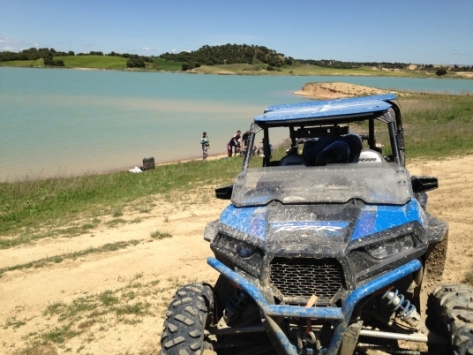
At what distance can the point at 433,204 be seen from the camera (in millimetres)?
10039

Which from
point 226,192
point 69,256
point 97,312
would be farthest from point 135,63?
point 226,192

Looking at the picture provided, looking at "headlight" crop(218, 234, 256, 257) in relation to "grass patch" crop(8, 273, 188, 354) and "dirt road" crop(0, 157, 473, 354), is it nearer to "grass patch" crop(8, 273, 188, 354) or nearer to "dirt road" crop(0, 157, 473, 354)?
"dirt road" crop(0, 157, 473, 354)

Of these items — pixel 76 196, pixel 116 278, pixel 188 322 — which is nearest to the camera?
pixel 188 322

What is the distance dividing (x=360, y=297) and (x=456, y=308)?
3.12 feet

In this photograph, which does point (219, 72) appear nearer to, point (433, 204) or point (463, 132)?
point (463, 132)

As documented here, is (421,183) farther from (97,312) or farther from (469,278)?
(97,312)

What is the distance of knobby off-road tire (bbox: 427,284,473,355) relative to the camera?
137 inches

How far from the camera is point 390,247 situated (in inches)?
146

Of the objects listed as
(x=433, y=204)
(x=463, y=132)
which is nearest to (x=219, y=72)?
(x=463, y=132)

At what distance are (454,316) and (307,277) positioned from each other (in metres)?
1.17

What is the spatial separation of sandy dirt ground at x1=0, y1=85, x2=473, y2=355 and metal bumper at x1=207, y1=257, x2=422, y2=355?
2.13 metres

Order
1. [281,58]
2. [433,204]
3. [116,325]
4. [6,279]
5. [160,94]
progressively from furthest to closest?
[281,58]
[160,94]
[433,204]
[6,279]
[116,325]

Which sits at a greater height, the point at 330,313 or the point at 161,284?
the point at 330,313

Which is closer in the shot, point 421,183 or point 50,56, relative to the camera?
point 421,183
